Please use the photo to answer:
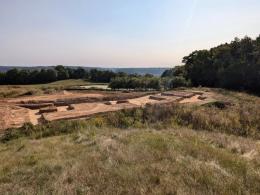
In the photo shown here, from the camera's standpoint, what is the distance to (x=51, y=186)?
471 centimetres

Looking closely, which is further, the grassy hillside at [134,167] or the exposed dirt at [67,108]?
the exposed dirt at [67,108]

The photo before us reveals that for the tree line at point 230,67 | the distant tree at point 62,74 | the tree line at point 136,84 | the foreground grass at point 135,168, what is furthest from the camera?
the distant tree at point 62,74

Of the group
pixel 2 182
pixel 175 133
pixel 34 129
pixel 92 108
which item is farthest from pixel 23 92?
pixel 2 182

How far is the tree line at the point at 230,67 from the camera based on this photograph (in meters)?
29.3

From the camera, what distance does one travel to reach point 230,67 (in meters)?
30.2

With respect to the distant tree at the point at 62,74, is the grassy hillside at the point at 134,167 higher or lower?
higher

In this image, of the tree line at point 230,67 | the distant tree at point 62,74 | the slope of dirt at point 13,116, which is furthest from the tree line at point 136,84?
the distant tree at point 62,74

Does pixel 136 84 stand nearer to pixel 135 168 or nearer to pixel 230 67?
pixel 230 67

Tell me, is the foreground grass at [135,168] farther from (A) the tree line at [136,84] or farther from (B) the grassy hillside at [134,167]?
(A) the tree line at [136,84]

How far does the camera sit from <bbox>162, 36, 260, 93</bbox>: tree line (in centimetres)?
2930

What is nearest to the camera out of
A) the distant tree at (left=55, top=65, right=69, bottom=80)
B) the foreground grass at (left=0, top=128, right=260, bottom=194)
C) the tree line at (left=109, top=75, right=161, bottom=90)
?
the foreground grass at (left=0, top=128, right=260, bottom=194)

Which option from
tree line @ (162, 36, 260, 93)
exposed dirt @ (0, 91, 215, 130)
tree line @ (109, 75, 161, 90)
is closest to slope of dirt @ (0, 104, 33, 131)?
exposed dirt @ (0, 91, 215, 130)

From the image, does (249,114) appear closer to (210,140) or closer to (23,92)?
(210,140)

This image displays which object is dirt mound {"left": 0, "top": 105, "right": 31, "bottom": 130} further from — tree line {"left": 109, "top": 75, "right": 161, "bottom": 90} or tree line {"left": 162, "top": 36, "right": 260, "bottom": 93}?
tree line {"left": 162, "top": 36, "right": 260, "bottom": 93}
